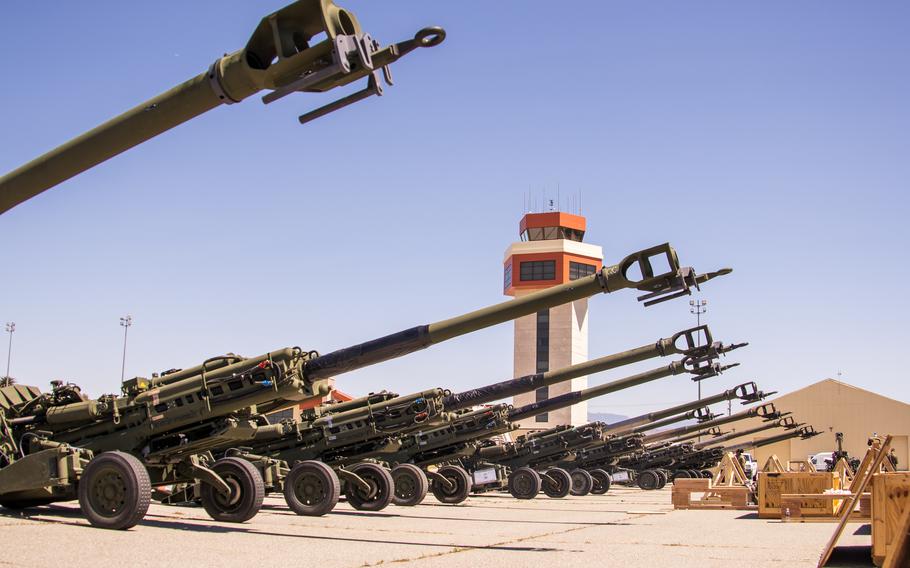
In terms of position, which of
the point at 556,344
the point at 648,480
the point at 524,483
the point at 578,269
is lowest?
the point at 524,483

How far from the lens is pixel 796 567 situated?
9.61 m

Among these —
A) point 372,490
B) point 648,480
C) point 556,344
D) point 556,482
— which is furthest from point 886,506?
point 556,344

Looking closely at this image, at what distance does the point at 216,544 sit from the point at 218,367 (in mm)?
3334

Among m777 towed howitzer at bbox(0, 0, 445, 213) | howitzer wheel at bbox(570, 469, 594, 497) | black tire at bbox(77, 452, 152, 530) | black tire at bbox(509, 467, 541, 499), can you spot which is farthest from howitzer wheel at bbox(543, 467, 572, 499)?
m777 towed howitzer at bbox(0, 0, 445, 213)

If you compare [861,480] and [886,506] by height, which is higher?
[861,480]

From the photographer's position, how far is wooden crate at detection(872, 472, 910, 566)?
753 cm

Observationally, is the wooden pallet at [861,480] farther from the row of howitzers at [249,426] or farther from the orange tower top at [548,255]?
the orange tower top at [548,255]

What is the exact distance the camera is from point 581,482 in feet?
98.0

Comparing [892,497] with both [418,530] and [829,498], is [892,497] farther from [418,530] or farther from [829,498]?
[829,498]

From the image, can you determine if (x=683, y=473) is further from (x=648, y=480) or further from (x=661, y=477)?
(x=648, y=480)

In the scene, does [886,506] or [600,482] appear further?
[600,482]

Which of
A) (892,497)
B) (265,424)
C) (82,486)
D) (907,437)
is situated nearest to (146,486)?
(82,486)

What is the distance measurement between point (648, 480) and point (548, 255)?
98.2 ft

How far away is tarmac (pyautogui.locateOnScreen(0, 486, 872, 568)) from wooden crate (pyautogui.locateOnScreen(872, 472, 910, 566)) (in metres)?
1.38
